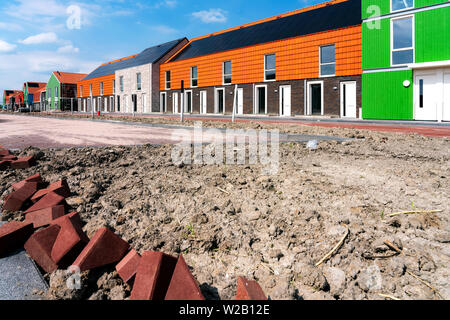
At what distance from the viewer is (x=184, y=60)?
3569cm

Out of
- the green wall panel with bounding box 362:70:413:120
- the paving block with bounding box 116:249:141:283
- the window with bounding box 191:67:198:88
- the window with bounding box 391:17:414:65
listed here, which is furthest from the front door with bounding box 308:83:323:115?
the paving block with bounding box 116:249:141:283

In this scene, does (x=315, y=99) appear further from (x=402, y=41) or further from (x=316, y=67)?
(x=402, y=41)

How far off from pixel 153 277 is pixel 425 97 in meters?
19.1

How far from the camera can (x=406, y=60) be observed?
56.7 feet

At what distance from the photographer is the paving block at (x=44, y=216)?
240cm

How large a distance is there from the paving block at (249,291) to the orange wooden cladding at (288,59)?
23.2 m

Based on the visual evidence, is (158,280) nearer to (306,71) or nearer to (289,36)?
(306,71)

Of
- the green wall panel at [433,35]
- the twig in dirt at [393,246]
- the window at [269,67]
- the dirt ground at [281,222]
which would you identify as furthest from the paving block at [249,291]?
the window at [269,67]

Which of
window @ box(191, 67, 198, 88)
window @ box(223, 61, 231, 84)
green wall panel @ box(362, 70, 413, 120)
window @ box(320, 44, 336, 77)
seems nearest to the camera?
green wall panel @ box(362, 70, 413, 120)

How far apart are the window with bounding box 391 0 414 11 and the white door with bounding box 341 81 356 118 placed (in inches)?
218

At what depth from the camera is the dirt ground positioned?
173cm

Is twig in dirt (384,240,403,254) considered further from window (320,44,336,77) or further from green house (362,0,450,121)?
window (320,44,336,77)

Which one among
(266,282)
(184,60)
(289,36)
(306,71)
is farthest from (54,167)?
(184,60)

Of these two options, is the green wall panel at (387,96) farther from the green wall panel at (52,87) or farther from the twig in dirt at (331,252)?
the green wall panel at (52,87)
